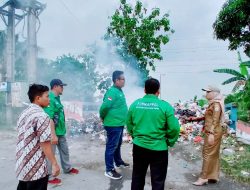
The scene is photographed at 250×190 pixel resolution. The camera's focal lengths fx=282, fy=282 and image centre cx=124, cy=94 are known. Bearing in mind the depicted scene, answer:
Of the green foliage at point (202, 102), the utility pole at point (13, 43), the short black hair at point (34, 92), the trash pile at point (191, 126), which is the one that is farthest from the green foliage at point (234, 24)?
the short black hair at point (34, 92)

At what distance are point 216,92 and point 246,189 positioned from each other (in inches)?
66.2

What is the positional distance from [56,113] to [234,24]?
391 inches

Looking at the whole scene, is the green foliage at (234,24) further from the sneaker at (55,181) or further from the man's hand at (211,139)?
the sneaker at (55,181)

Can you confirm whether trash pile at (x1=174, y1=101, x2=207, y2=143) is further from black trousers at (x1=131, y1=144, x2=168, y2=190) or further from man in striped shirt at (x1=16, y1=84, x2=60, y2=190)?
man in striped shirt at (x1=16, y1=84, x2=60, y2=190)

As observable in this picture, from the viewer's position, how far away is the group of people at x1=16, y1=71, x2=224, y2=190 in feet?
9.24

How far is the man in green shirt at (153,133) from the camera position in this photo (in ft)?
11.0

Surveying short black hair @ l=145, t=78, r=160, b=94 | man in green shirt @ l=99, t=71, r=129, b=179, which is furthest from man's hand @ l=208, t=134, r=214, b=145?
short black hair @ l=145, t=78, r=160, b=94

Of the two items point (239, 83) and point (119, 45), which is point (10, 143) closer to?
point (119, 45)

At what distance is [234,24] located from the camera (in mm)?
12094

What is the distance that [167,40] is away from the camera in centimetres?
1412

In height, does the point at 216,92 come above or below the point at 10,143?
above

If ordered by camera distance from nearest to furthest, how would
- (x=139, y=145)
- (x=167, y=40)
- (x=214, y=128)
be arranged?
(x=139, y=145), (x=214, y=128), (x=167, y=40)

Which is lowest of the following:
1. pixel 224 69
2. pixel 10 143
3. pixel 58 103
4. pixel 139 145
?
pixel 10 143

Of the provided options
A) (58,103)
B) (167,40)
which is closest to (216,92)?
(58,103)
